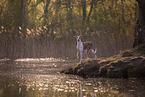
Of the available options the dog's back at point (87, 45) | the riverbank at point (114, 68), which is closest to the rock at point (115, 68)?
the riverbank at point (114, 68)

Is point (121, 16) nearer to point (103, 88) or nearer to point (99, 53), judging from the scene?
point (99, 53)

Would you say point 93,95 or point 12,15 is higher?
point 12,15

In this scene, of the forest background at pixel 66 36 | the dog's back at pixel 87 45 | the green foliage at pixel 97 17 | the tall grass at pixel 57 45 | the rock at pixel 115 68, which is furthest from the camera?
the green foliage at pixel 97 17

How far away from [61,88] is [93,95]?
1.50 m

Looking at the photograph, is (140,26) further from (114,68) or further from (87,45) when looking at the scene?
(114,68)

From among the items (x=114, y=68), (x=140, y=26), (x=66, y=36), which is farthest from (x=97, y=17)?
(x=114, y=68)

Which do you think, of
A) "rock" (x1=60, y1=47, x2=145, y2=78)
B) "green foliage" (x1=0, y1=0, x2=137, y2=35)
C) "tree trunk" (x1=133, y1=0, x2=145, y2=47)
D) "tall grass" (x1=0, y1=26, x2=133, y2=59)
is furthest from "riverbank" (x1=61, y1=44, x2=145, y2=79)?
"green foliage" (x1=0, y1=0, x2=137, y2=35)

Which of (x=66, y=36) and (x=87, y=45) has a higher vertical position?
(x=66, y=36)

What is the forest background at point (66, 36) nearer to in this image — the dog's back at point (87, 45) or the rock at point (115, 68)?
the dog's back at point (87, 45)

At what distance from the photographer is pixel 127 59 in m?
11.4

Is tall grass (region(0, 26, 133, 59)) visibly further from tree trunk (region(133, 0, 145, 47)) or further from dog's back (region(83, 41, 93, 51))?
dog's back (region(83, 41, 93, 51))

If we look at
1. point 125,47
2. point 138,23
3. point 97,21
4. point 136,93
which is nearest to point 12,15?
point 97,21

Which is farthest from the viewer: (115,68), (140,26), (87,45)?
(140,26)

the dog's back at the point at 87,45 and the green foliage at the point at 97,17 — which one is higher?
the green foliage at the point at 97,17
